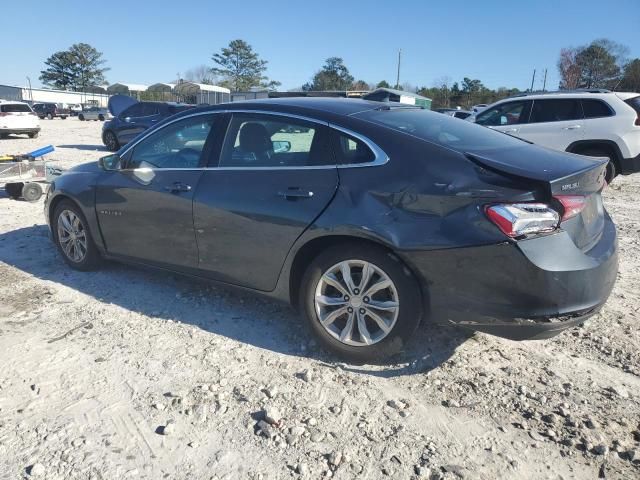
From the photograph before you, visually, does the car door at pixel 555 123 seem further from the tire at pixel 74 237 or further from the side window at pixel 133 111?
the side window at pixel 133 111

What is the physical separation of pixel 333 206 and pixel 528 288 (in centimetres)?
119

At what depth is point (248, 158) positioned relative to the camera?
12.1ft

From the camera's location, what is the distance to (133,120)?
16.8 m

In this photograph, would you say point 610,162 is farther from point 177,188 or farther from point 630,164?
point 177,188

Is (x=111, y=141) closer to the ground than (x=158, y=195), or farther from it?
closer to the ground

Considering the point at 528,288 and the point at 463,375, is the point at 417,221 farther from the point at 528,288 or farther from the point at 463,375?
the point at 463,375

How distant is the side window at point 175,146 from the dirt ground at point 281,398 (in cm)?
113

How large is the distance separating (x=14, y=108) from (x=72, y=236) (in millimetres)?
20071

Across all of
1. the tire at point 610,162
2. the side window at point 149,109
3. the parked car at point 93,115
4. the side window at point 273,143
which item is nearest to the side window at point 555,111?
the tire at point 610,162

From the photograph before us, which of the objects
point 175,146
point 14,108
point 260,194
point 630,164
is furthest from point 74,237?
point 14,108

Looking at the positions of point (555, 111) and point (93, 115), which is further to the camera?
point (93, 115)

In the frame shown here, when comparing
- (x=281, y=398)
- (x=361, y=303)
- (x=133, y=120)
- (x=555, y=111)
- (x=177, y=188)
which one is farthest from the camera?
(x=133, y=120)

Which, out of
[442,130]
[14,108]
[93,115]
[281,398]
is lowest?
[93,115]

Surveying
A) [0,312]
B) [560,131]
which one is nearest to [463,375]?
[0,312]
